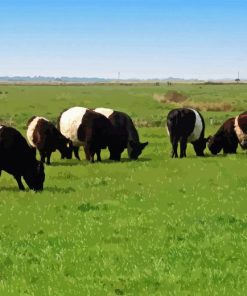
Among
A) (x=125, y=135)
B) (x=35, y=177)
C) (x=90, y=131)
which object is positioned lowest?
(x=35, y=177)

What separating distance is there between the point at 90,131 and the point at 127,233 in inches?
538

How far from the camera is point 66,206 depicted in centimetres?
1558

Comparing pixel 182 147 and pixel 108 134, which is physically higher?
pixel 108 134

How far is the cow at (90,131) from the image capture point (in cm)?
2594

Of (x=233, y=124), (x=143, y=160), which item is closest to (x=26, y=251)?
(x=143, y=160)

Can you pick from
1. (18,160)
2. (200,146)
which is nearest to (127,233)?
(18,160)

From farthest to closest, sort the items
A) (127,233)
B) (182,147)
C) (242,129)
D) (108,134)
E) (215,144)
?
(215,144) < (242,129) < (182,147) < (108,134) < (127,233)

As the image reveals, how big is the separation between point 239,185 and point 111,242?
331 inches

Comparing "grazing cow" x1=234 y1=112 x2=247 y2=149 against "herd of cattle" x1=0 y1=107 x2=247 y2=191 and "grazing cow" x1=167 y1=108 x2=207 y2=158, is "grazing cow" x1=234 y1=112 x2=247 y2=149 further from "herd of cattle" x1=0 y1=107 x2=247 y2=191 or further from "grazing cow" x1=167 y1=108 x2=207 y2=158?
"grazing cow" x1=167 y1=108 x2=207 y2=158

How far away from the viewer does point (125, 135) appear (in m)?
27.4

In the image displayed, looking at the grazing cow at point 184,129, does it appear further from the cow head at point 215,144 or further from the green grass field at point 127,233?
the green grass field at point 127,233

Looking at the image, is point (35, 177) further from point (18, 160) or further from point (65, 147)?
point (65, 147)

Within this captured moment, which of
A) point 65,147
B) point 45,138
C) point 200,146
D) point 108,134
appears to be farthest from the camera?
point 200,146

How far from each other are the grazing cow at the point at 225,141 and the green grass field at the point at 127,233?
665cm
